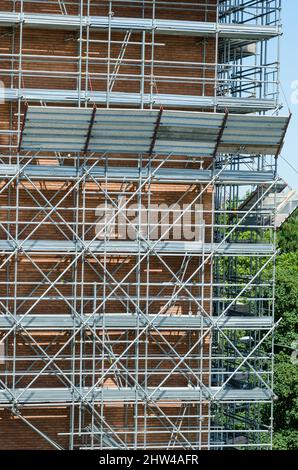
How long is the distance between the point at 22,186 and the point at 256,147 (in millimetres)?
4612

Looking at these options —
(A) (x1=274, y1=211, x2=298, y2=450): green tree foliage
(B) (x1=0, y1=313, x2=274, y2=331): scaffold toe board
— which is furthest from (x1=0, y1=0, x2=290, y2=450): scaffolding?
(A) (x1=274, y1=211, x2=298, y2=450): green tree foliage

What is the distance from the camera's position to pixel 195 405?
2158cm

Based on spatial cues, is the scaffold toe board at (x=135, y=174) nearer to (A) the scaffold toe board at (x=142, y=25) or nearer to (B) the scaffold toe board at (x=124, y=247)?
(B) the scaffold toe board at (x=124, y=247)

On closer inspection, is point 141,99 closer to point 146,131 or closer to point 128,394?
point 146,131

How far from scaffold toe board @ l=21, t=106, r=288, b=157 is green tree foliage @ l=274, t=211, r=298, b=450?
30.1ft

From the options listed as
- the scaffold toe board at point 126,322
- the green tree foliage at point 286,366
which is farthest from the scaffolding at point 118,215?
the green tree foliage at point 286,366

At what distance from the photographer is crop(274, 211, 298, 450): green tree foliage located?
94.7 feet

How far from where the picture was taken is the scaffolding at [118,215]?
20.6 meters

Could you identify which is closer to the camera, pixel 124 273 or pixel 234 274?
pixel 124 273

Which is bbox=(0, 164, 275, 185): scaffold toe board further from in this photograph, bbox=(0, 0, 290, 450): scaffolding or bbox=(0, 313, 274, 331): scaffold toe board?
bbox=(0, 313, 274, 331): scaffold toe board

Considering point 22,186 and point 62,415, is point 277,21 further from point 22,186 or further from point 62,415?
point 62,415

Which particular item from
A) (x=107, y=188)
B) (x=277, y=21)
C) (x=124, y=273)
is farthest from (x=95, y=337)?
(x=277, y=21)

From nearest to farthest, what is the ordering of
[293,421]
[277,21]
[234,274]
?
[277,21]
[234,274]
[293,421]
